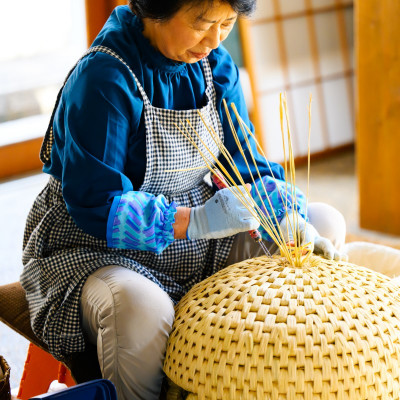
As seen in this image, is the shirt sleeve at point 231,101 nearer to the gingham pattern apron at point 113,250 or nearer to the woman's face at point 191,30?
the gingham pattern apron at point 113,250

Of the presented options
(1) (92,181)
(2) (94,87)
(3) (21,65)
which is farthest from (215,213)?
(3) (21,65)

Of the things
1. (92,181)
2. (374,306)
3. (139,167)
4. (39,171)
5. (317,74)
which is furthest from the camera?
(317,74)

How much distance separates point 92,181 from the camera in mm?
1312

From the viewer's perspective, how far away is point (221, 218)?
1328 millimetres

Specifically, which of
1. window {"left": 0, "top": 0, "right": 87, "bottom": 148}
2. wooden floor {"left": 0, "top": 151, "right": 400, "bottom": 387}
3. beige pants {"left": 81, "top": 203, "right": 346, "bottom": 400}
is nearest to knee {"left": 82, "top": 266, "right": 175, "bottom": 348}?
beige pants {"left": 81, "top": 203, "right": 346, "bottom": 400}

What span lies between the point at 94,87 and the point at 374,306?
70 cm

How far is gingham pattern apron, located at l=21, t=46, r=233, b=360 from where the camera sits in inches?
53.5

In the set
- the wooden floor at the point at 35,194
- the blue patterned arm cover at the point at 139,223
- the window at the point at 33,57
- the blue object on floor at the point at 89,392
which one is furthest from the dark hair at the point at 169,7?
the window at the point at 33,57

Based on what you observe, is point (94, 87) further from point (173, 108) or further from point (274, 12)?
point (274, 12)

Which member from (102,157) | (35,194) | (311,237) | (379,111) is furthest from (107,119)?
(35,194)

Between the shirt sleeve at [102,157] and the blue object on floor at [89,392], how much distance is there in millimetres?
304

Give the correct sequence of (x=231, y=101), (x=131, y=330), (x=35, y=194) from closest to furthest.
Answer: (x=131, y=330)
(x=231, y=101)
(x=35, y=194)

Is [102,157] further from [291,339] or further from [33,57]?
[33,57]

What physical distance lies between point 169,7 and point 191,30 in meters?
0.07
